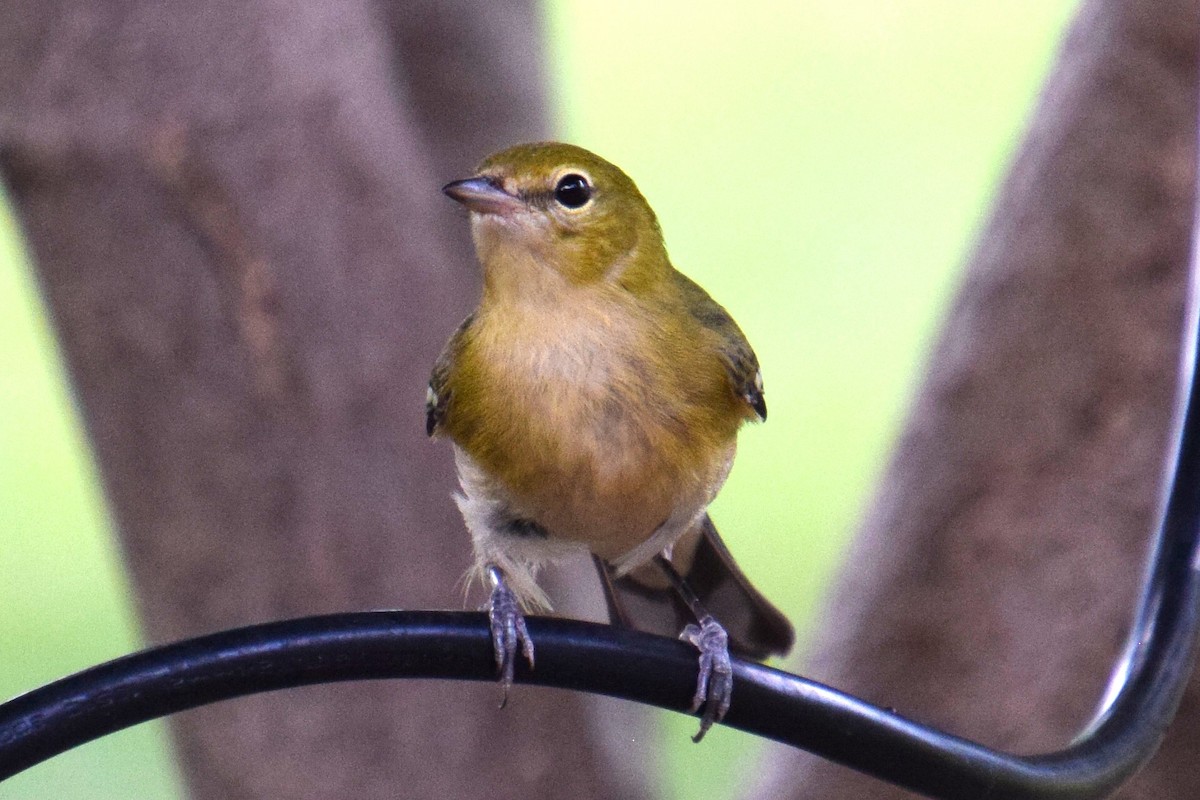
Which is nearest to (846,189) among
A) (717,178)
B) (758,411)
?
(717,178)

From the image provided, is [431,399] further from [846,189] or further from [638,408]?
[846,189]

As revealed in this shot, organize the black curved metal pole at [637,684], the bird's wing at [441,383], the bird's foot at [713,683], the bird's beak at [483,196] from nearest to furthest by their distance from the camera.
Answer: the black curved metal pole at [637,684], the bird's foot at [713,683], the bird's beak at [483,196], the bird's wing at [441,383]

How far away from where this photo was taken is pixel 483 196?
9.73 ft

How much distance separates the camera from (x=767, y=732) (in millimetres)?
2262

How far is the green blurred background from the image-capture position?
7012 millimetres

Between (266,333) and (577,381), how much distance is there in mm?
917

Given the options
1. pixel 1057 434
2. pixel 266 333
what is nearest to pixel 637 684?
pixel 266 333

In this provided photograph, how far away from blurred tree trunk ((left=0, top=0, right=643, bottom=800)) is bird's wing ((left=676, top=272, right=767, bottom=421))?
73 centimetres

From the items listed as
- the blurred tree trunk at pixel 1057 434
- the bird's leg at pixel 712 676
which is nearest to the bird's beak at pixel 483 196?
the bird's leg at pixel 712 676

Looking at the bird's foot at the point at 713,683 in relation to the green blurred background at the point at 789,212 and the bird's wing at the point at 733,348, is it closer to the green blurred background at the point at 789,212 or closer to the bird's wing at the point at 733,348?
the bird's wing at the point at 733,348

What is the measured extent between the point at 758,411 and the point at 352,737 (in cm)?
127

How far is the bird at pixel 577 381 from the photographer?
298 cm

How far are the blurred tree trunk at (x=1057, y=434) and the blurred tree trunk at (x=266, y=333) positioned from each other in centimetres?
95

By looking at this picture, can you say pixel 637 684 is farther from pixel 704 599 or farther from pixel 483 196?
pixel 704 599
